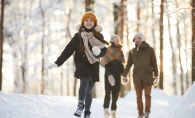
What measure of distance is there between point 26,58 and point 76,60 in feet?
54.8

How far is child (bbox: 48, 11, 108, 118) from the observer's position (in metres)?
4.78

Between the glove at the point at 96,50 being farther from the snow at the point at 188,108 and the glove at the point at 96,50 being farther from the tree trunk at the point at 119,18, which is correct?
the tree trunk at the point at 119,18

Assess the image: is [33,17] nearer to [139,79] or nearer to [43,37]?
[43,37]

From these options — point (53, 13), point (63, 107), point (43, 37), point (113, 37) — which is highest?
point (53, 13)

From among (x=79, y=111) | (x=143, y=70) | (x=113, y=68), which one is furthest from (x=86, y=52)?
(x=143, y=70)

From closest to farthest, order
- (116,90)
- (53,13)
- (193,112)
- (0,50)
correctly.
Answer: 1. (193,112)
2. (116,90)
3. (0,50)
4. (53,13)

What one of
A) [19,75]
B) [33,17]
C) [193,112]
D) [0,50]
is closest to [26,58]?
[33,17]

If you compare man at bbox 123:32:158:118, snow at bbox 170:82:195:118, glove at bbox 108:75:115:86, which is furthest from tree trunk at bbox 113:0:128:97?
snow at bbox 170:82:195:118

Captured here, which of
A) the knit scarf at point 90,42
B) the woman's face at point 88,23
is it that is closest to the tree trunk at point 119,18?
the woman's face at point 88,23

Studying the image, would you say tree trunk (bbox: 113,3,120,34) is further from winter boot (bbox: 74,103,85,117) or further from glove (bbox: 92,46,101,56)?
winter boot (bbox: 74,103,85,117)

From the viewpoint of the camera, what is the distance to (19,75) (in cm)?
2575

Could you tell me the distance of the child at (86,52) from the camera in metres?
4.78

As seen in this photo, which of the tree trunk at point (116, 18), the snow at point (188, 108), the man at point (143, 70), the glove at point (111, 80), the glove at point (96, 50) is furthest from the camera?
the tree trunk at point (116, 18)

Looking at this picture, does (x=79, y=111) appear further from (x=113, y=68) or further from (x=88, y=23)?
(x=113, y=68)
